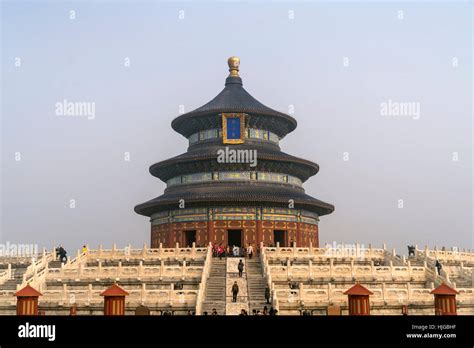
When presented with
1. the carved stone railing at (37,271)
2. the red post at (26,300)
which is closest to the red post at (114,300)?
the red post at (26,300)

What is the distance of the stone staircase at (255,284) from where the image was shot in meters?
30.2

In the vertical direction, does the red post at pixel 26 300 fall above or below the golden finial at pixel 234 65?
below

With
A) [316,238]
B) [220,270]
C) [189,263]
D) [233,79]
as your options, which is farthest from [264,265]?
[233,79]

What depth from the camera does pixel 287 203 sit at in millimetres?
49844

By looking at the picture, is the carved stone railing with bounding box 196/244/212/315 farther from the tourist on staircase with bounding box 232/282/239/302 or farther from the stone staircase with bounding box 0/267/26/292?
the stone staircase with bounding box 0/267/26/292

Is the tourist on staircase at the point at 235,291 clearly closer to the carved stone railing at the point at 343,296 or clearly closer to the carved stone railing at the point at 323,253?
the carved stone railing at the point at 343,296

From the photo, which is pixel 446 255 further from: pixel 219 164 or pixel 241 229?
pixel 219 164

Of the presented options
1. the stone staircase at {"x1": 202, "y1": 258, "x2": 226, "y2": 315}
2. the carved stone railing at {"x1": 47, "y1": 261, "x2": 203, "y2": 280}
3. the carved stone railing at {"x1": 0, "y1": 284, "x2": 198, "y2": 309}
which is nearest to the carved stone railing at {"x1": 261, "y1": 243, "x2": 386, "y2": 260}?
the stone staircase at {"x1": 202, "y1": 258, "x2": 226, "y2": 315}

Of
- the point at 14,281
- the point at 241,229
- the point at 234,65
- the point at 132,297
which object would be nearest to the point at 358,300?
the point at 132,297

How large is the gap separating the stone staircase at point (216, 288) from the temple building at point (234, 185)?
11648 millimetres

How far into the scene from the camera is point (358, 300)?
26062 mm
